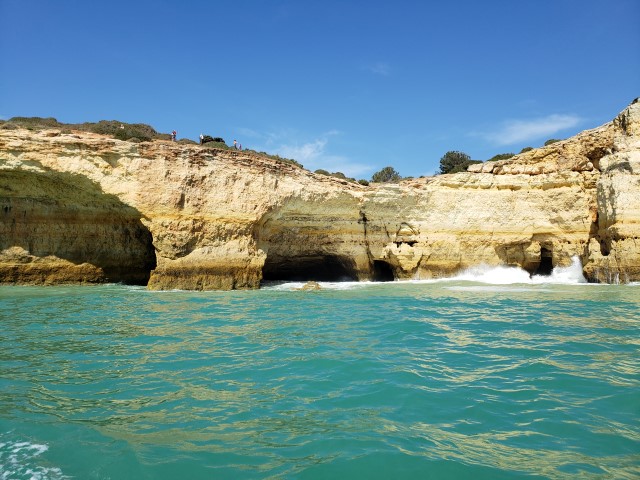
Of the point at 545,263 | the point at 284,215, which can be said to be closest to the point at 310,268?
the point at 284,215

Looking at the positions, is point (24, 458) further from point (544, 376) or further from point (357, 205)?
point (357, 205)

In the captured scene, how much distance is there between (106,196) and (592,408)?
64.0 ft

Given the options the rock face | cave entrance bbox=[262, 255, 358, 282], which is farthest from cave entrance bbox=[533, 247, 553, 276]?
cave entrance bbox=[262, 255, 358, 282]

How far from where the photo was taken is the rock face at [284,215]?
1880 cm

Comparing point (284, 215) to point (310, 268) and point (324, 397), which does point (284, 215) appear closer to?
point (310, 268)

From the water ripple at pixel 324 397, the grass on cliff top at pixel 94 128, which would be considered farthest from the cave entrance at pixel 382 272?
the water ripple at pixel 324 397

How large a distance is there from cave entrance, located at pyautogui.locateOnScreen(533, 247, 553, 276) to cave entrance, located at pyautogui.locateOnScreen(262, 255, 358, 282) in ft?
38.6

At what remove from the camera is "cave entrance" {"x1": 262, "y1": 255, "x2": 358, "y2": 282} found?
82.9ft

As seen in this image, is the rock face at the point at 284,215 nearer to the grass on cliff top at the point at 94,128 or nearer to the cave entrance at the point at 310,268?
the cave entrance at the point at 310,268

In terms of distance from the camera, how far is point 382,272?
89.2 feet

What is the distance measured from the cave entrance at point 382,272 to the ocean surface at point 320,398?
15.6 metres

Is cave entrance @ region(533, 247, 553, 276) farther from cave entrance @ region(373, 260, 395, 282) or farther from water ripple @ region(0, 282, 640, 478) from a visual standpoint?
water ripple @ region(0, 282, 640, 478)

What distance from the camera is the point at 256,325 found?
392 inches

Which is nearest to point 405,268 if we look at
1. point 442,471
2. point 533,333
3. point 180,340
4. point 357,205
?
point 357,205
